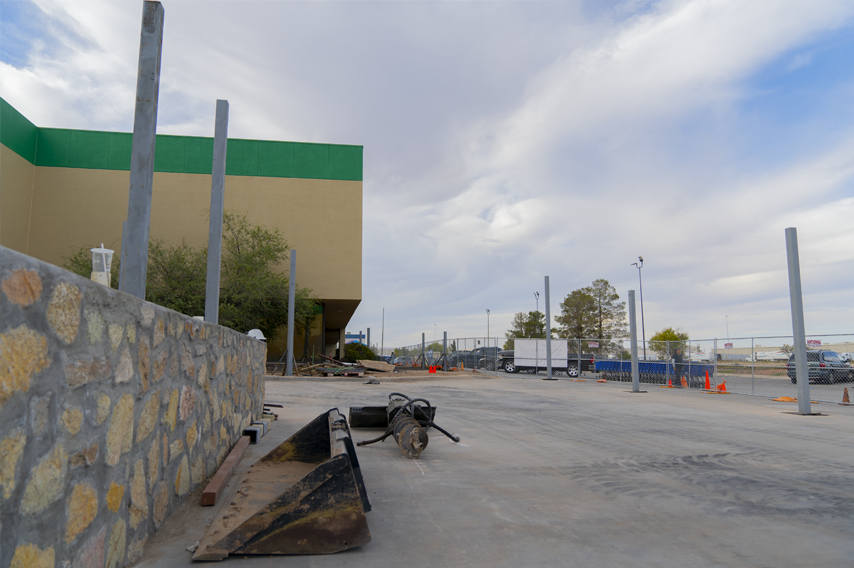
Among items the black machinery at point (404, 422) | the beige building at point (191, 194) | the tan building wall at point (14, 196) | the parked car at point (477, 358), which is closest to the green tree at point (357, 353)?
the parked car at point (477, 358)

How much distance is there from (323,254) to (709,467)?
1198 inches

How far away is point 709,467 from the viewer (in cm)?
641

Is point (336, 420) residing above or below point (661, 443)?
above

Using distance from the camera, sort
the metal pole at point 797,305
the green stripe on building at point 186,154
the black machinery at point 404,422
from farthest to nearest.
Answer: the green stripe on building at point 186,154 < the metal pole at point 797,305 < the black machinery at point 404,422

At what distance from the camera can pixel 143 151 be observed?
188 inches

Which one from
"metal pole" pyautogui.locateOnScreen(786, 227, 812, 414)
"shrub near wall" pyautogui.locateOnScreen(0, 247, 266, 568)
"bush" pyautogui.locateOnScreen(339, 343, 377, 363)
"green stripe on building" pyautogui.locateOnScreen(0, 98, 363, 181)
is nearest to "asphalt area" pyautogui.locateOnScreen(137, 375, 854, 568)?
"shrub near wall" pyautogui.locateOnScreen(0, 247, 266, 568)

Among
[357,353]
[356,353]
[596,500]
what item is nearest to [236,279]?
[356,353]

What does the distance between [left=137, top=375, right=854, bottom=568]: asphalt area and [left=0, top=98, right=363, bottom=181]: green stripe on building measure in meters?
27.8

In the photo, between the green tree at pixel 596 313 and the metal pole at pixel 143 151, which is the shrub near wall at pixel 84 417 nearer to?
the metal pole at pixel 143 151

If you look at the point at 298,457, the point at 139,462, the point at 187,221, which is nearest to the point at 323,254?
the point at 187,221

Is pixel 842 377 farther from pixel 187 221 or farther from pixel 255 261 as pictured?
pixel 187 221

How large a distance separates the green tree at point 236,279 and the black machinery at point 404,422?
72.9 feet

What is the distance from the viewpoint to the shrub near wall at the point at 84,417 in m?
1.92

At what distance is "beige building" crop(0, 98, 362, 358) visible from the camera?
3244 centimetres
